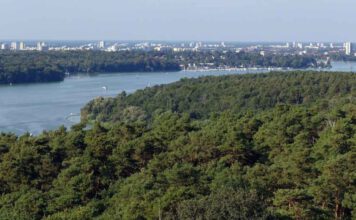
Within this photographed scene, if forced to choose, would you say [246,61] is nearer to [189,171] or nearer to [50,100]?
[50,100]

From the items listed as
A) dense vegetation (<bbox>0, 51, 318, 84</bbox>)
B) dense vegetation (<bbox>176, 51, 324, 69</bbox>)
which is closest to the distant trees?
dense vegetation (<bbox>0, 51, 318, 84</bbox>)

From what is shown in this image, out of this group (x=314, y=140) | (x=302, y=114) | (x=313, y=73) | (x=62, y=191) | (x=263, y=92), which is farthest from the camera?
(x=313, y=73)

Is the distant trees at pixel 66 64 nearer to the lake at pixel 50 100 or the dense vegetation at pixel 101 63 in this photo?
the dense vegetation at pixel 101 63

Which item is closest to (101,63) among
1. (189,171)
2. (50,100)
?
(50,100)

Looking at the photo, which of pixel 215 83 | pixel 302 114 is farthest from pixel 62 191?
pixel 215 83

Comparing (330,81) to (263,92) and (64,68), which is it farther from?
(64,68)

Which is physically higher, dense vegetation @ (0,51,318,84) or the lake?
dense vegetation @ (0,51,318,84)

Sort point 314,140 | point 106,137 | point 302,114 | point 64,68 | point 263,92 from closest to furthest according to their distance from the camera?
point 106,137 → point 314,140 → point 302,114 → point 263,92 → point 64,68

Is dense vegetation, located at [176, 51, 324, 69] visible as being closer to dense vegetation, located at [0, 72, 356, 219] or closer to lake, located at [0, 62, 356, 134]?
lake, located at [0, 62, 356, 134]
